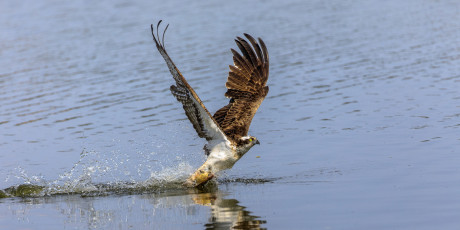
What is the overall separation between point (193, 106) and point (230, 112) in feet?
5.79

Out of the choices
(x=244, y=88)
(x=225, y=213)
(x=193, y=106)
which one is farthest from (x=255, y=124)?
(x=225, y=213)

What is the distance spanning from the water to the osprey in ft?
1.21

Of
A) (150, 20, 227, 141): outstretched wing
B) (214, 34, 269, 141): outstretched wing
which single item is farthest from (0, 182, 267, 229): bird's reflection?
(214, 34, 269, 141): outstretched wing

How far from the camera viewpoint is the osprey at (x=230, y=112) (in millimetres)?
8773

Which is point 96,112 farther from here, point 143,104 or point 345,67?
point 345,67

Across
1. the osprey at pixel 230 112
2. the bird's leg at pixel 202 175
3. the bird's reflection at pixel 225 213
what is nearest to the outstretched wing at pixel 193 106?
the osprey at pixel 230 112

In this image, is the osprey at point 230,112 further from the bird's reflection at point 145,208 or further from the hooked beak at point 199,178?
the bird's reflection at point 145,208

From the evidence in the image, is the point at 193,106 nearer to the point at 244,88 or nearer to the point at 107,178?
the point at 244,88

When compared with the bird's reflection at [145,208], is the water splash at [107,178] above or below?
above

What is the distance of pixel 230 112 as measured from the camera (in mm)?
10531

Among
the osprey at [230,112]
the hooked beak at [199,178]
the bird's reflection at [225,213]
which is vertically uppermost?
the osprey at [230,112]

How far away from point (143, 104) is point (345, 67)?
4896 millimetres

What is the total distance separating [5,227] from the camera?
810cm

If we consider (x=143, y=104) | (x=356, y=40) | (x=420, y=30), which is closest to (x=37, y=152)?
(x=143, y=104)
